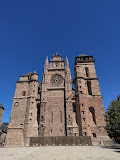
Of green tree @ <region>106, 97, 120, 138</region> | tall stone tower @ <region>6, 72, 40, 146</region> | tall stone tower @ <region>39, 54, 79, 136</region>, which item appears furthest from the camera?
tall stone tower @ <region>39, 54, 79, 136</region>

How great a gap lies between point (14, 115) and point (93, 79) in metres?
24.6

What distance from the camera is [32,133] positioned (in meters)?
24.1

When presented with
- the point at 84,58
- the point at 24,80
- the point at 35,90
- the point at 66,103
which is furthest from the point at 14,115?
the point at 84,58

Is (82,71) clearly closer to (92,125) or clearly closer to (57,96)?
(57,96)

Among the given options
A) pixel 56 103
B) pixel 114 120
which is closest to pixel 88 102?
pixel 56 103

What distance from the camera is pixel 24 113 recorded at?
1059 inches

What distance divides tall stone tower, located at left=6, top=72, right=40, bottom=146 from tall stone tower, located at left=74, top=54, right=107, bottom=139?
1152 cm

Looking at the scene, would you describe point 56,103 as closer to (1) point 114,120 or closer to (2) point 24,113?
(2) point 24,113

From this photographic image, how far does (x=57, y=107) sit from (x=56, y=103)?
1115 mm

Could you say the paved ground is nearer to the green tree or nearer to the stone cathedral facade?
the green tree

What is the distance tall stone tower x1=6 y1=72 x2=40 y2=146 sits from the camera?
23688 millimetres

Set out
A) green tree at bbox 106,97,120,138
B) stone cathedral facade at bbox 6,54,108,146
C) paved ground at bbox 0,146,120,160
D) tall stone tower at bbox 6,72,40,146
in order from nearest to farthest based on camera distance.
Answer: paved ground at bbox 0,146,120,160, green tree at bbox 106,97,120,138, tall stone tower at bbox 6,72,40,146, stone cathedral facade at bbox 6,54,108,146

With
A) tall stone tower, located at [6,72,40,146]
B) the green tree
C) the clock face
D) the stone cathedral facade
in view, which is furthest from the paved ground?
the clock face

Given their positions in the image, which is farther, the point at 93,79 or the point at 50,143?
the point at 93,79
